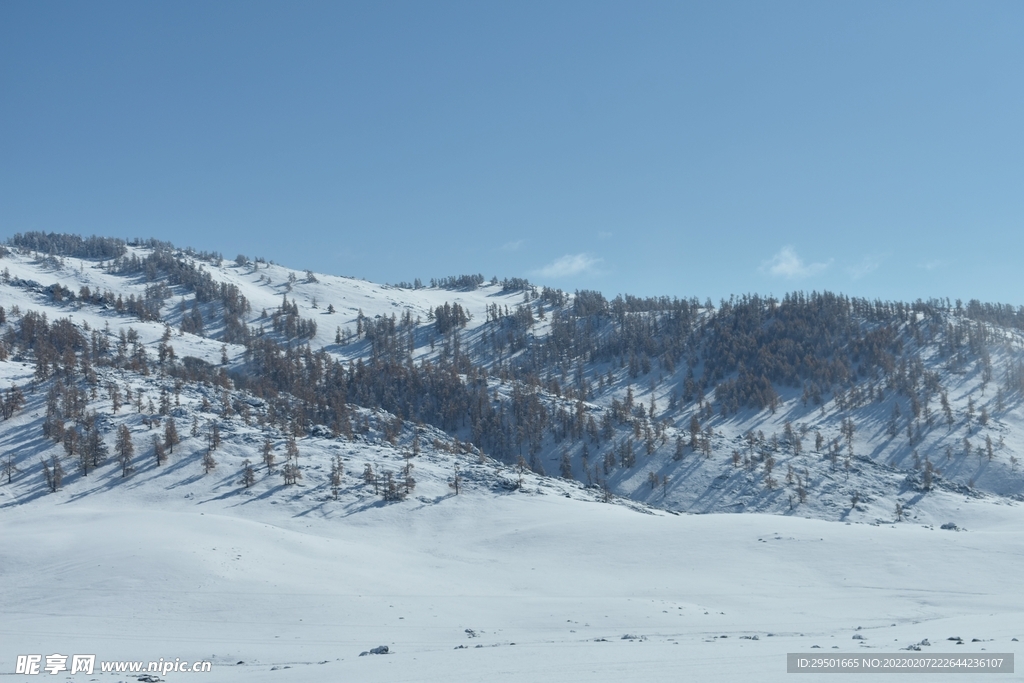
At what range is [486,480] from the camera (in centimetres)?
5047

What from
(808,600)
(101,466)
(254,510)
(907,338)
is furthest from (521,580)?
(907,338)

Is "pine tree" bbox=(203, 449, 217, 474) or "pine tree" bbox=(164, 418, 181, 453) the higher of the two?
"pine tree" bbox=(164, 418, 181, 453)

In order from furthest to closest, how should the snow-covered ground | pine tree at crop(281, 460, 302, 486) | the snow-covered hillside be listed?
the snow-covered hillside < pine tree at crop(281, 460, 302, 486) < the snow-covered ground

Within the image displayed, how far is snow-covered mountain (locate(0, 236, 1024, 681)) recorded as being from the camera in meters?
23.3

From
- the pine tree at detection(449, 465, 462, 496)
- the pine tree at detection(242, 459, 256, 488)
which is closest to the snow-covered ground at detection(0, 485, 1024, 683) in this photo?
the pine tree at detection(449, 465, 462, 496)

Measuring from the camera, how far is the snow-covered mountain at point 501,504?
76.4 feet

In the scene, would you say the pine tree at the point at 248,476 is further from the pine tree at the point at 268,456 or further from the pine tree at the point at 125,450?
the pine tree at the point at 125,450

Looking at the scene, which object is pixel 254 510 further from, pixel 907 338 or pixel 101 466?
pixel 907 338

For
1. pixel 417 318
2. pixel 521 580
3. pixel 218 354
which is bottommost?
pixel 521 580

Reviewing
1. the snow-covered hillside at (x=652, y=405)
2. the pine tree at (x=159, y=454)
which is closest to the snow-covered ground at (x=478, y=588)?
the pine tree at (x=159, y=454)

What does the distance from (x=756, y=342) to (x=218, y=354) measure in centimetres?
10324

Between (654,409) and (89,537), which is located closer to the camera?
(89,537)

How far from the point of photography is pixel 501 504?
46.1 meters

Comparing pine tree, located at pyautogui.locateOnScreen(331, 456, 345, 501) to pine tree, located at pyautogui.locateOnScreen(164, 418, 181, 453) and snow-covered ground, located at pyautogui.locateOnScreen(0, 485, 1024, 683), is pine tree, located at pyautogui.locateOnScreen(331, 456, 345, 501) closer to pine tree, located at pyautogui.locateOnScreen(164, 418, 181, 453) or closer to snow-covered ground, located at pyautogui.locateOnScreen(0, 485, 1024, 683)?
snow-covered ground, located at pyautogui.locateOnScreen(0, 485, 1024, 683)
